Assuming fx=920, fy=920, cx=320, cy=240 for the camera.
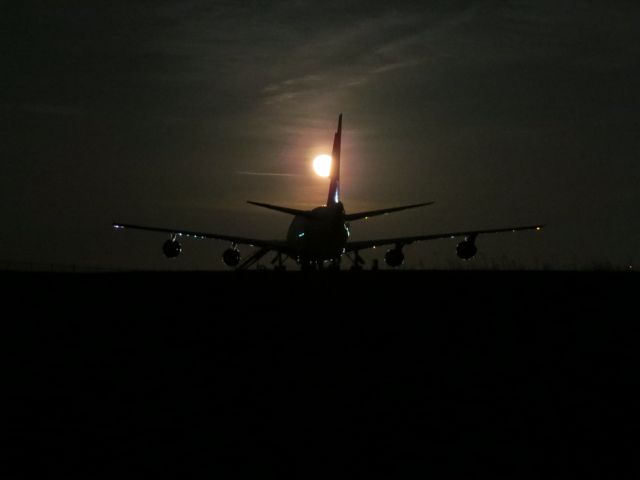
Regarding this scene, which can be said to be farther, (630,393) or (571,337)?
(571,337)

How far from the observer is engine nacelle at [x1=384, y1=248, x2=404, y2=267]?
6028 centimetres

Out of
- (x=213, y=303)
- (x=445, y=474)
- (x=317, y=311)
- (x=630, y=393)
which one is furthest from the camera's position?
(x=213, y=303)

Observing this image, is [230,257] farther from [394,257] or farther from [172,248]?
[394,257]

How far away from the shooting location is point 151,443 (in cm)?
1389

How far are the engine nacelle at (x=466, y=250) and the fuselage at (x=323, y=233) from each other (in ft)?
26.6

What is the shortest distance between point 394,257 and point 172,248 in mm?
14643

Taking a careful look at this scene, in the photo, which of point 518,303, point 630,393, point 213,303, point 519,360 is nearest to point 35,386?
point 519,360

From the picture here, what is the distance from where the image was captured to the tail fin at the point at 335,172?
2603 inches

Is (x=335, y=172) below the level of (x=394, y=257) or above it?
above

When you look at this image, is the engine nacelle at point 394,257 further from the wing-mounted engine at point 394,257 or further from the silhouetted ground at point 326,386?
the silhouetted ground at point 326,386

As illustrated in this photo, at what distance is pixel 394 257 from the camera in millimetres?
60312

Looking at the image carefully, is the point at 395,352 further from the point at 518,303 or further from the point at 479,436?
the point at 518,303

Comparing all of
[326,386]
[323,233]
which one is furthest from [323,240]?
[326,386]

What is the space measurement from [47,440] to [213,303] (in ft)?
54.4
